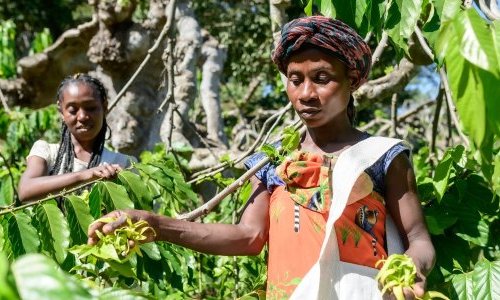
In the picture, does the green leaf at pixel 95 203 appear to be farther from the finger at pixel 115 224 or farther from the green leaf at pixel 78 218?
the finger at pixel 115 224

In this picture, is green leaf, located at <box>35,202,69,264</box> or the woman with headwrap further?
green leaf, located at <box>35,202,69,264</box>

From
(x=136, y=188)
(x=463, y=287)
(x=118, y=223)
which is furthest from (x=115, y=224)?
(x=463, y=287)

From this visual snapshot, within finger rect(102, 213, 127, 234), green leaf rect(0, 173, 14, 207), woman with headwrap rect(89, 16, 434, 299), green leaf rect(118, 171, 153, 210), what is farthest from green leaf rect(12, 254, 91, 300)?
green leaf rect(0, 173, 14, 207)

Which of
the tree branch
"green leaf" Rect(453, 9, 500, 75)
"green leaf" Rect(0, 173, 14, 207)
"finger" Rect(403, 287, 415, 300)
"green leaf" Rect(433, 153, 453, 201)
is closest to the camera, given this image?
"green leaf" Rect(453, 9, 500, 75)

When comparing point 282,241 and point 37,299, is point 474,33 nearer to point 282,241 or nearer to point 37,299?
point 37,299

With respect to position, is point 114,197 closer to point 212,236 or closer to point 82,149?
point 212,236

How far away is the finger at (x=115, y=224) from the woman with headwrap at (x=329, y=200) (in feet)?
0.24

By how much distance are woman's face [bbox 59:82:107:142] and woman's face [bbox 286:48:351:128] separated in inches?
45.5

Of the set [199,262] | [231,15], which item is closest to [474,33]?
[199,262]

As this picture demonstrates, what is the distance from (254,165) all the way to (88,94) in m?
0.96

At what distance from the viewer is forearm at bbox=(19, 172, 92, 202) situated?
7.41 feet

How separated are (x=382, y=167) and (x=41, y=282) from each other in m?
1.11

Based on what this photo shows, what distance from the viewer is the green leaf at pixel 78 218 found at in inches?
73.7

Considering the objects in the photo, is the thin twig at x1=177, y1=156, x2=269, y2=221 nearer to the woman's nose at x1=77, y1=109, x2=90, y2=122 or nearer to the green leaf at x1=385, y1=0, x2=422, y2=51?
the green leaf at x1=385, y1=0, x2=422, y2=51
